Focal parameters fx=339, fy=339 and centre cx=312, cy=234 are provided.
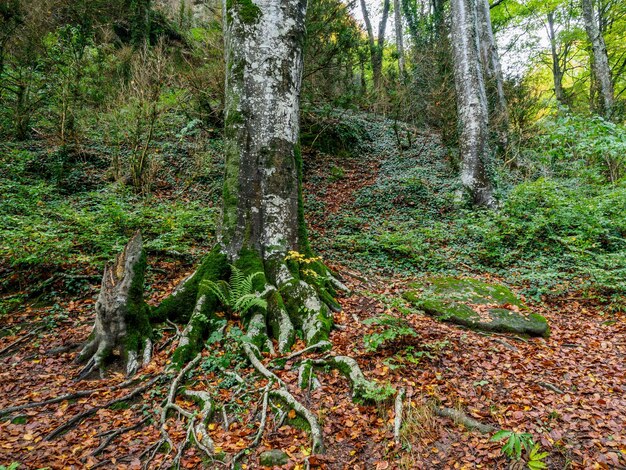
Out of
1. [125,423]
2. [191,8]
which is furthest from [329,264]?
[191,8]

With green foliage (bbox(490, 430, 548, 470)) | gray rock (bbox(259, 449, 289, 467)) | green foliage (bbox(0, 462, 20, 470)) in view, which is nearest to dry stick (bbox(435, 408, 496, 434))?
green foliage (bbox(490, 430, 548, 470))

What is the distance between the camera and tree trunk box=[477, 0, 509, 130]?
11.8 m

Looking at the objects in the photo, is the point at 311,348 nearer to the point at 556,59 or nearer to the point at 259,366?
the point at 259,366

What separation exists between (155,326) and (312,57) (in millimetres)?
9716

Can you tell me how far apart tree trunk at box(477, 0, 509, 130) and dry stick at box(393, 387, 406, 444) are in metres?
11.6

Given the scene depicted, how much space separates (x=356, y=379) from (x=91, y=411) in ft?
7.95

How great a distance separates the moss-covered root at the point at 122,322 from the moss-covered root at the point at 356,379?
79.9 inches

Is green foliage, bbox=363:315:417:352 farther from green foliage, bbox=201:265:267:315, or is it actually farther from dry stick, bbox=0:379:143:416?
dry stick, bbox=0:379:143:416

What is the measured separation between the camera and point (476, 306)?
4.71 metres

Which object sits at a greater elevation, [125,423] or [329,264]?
[329,264]

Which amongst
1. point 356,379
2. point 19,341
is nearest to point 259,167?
point 356,379

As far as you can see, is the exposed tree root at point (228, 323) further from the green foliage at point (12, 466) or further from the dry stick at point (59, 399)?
the green foliage at point (12, 466)

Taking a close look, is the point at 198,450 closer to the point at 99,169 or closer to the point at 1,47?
the point at 99,169

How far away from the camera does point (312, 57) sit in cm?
1085
